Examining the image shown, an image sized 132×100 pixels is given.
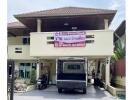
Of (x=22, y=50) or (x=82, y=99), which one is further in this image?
(x=22, y=50)

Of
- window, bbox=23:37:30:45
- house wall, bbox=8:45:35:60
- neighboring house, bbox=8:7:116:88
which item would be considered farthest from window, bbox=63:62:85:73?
window, bbox=23:37:30:45

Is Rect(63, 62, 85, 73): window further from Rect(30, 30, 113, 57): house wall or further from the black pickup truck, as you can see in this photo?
Rect(30, 30, 113, 57): house wall

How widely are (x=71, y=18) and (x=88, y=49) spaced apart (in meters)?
2.94

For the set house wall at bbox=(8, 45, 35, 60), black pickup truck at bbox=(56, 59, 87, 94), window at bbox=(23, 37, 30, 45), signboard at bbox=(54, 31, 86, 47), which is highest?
window at bbox=(23, 37, 30, 45)

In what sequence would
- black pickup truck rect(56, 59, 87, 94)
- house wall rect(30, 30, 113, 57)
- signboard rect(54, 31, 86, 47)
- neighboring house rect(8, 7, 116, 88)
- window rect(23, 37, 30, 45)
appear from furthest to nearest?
1. window rect(23, 37, 30, 45)
2. signboard rect(54, 31, 86, 47)
3. neighboring house rect(8, 7, 116, 88)
4. house wall rect(30, 30, 113, 57)
5. black pickup truck rect(56, 59, 87, 94)

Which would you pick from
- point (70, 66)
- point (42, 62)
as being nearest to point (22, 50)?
point (42, 62)

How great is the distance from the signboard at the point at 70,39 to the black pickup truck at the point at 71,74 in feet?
4.04

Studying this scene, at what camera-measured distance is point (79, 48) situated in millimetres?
18141

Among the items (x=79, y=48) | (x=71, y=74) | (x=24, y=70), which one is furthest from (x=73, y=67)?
(x=24, y=70)

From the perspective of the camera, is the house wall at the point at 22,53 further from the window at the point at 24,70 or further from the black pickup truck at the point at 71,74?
the black pickup truck at the point at 71,74

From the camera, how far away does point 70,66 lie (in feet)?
57.3

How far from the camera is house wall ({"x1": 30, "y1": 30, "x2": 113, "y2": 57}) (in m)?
17.8

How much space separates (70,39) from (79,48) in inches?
33.2
